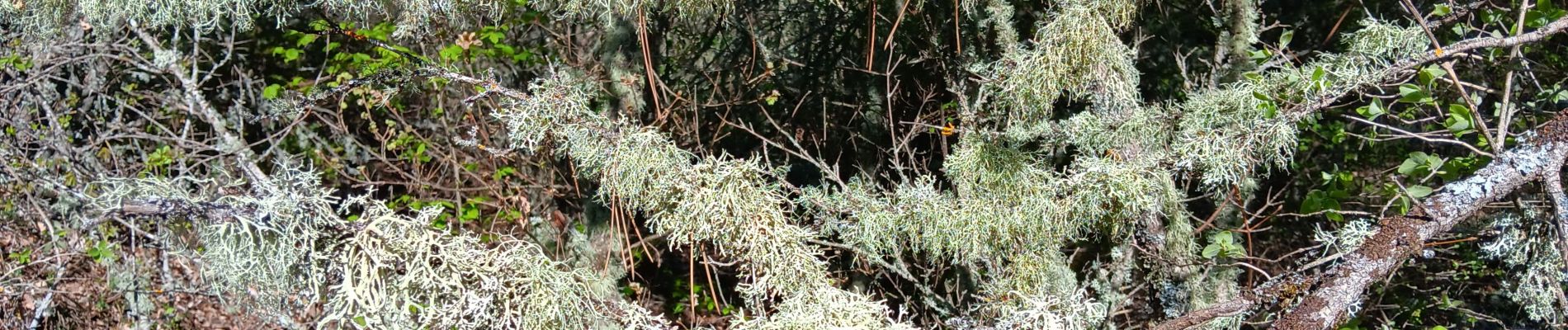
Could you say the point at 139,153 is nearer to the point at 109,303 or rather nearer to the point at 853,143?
the point at 109,303

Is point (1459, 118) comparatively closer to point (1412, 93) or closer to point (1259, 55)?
point (1412, 93)

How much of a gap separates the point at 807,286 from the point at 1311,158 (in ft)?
7.07

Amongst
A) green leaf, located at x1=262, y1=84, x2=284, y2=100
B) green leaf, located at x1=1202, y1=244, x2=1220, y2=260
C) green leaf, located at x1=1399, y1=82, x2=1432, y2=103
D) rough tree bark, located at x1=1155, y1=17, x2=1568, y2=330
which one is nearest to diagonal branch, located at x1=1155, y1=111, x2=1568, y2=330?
rough tree bark, located at x1=1155, y1=17, x2=1568, y2=330

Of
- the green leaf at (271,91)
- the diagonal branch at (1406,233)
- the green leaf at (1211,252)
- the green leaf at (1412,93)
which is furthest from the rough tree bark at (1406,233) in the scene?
the green leaf at (271,91)

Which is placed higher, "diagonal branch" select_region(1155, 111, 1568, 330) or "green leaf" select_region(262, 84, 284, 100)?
"diagonal branch" select_region(1155, 111, 1568, 330)

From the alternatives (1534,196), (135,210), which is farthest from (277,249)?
(1534,196)

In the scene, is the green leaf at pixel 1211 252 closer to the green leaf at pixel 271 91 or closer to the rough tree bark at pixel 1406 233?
the rough tree bark at pixel 1406 233

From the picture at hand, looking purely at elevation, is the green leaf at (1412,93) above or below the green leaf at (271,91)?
above

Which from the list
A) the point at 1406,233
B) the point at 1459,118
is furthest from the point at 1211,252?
the point at 1406,233

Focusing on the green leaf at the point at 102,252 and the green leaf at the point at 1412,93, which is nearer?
the green leaf at the point at 1412,93

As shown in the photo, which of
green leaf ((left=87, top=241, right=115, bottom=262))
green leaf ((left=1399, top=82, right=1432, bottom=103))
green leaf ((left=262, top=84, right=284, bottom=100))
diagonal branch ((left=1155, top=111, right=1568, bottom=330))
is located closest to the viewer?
diagonal branch ((left=1155, top=111, right=1568, bottom=330))

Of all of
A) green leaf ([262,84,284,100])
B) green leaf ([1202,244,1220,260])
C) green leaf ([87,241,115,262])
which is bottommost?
green leaf ([87,241,115,262])

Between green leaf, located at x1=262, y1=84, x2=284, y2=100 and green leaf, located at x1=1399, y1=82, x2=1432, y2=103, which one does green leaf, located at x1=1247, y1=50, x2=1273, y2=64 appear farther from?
green leaf, located at x1=262, y1=84, x2=284, y2=100

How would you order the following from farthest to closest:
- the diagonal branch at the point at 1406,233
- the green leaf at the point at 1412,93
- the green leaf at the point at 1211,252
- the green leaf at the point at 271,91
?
1. the green leaf at the point at 271,91
2. the green leaf at the point at 1211,252
3. the green leaf at the point at 1412,93
4. the diagonal branch at the point at 1406,233
